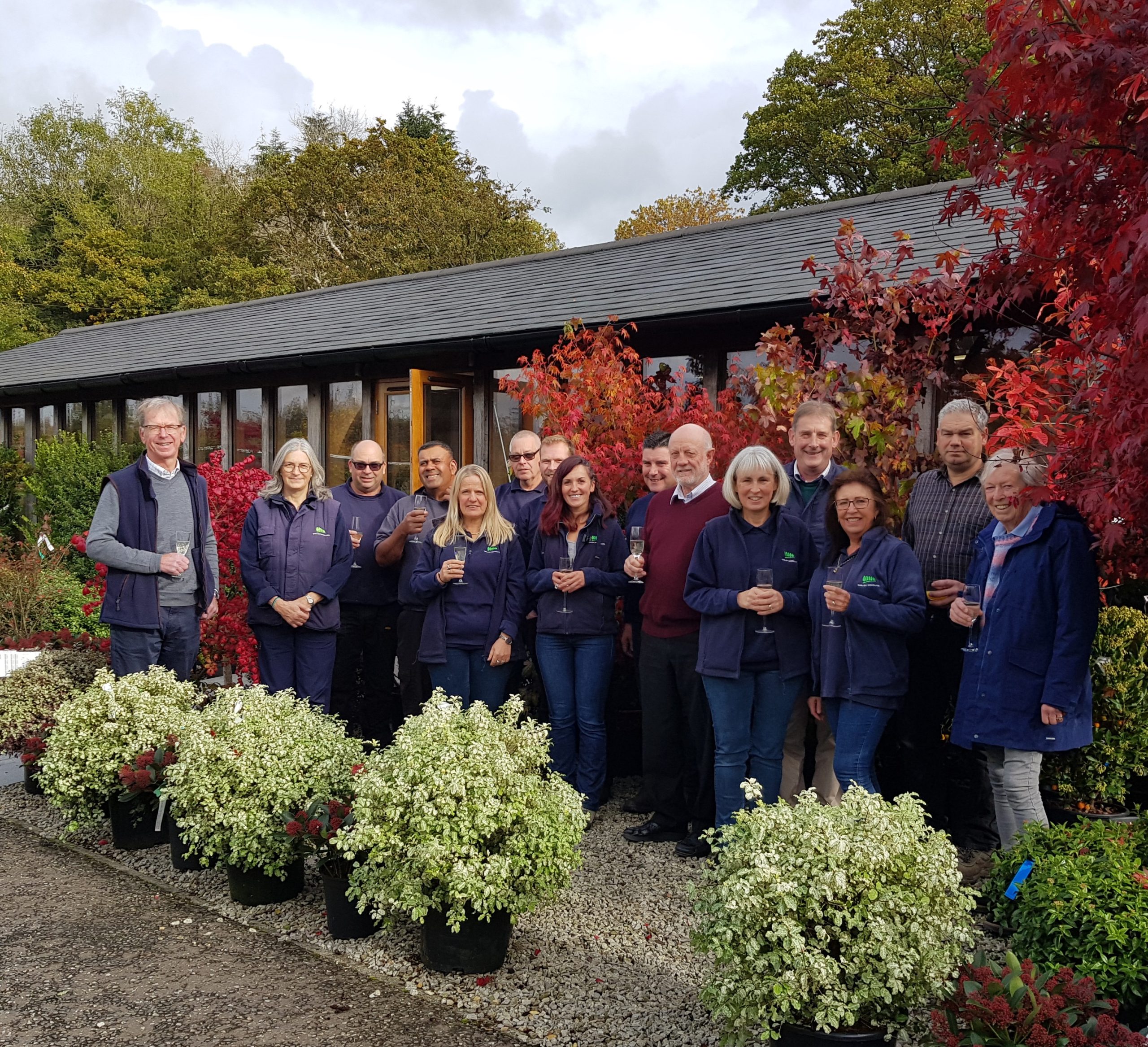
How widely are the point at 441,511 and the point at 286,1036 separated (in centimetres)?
329

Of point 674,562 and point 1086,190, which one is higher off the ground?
point 1086,190

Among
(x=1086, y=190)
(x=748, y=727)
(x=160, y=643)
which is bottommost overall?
(x=748, y=727)

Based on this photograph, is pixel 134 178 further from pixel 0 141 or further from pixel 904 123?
pixel 904 123

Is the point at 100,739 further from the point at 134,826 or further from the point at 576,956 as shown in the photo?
the point at 576,956

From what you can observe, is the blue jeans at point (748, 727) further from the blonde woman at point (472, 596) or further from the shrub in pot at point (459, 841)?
the blonde woman at point (472, 596)

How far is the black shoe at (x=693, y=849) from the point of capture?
5250mm

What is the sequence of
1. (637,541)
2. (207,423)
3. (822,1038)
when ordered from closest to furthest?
(822,1038), (637,541), (207,423)

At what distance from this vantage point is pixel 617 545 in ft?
19.0

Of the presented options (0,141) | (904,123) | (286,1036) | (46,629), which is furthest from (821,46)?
(0,141)

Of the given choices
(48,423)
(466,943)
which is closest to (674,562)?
(466,943)

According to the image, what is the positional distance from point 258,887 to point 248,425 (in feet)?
44.3

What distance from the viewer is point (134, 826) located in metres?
5.45

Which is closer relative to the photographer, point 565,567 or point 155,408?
point 565,567

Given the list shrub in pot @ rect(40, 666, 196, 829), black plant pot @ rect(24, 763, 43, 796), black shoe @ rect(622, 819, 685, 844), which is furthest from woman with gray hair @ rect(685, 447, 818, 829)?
black plant pot @ rect(24, 763, 43, 796)
